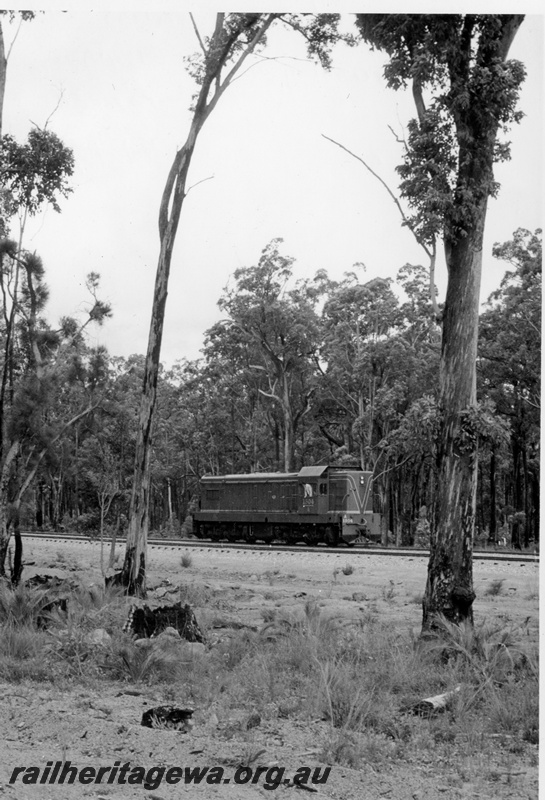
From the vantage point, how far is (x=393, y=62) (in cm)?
812

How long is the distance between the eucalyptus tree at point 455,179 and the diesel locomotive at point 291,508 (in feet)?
11.8

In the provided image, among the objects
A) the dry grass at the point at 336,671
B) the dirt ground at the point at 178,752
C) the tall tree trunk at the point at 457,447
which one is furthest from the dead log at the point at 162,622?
the tall tree trunk at the point at 457,447

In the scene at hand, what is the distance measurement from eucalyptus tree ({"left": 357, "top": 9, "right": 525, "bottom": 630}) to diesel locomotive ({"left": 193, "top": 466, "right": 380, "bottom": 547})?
11.8ft

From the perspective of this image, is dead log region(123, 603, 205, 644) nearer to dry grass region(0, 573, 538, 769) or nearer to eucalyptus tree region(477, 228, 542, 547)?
dry grass region(0, 573, 538, 769)

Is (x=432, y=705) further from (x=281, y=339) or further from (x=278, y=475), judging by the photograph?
(x=278, y=475)

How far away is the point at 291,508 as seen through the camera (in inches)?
685

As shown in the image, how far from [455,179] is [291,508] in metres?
10.2

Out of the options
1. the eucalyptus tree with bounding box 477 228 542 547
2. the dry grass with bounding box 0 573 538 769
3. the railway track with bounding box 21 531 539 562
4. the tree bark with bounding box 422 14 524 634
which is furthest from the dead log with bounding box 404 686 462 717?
the railway track with bounding box 21 531 539 562

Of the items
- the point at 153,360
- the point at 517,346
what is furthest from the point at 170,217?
the point at 517,346

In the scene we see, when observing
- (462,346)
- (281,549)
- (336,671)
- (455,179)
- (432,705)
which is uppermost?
(455,179)

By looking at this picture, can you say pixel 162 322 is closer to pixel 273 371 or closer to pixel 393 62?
pixel 273 371

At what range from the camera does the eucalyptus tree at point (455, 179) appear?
8.06 metres

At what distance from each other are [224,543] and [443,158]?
12.7 m

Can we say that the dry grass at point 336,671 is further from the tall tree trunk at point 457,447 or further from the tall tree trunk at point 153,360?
the tall tree trunk at point 153,360
